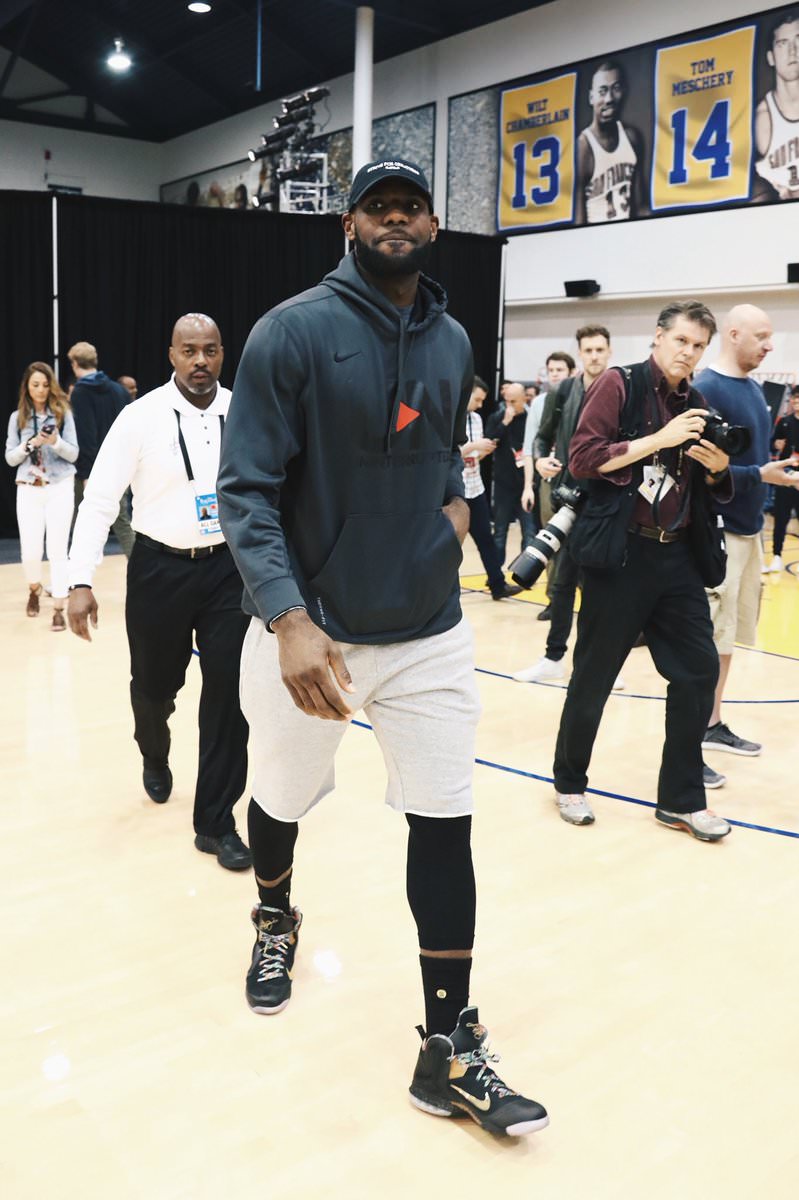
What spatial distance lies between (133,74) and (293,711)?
18.8m

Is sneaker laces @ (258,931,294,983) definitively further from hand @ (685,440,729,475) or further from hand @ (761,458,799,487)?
hand @ (761,458,799,487)

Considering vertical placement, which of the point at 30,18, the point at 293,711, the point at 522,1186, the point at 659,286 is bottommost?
the point at 522,1186

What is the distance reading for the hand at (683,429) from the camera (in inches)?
125

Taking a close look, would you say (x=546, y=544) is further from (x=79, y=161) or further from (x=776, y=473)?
(x=79, y=161)

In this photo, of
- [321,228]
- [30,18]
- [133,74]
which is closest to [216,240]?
[321,228]

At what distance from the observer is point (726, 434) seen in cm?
320

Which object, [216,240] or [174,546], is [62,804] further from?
[216,240]

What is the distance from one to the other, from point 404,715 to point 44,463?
525 cm

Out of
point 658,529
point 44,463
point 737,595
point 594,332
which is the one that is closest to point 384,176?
point 658,529

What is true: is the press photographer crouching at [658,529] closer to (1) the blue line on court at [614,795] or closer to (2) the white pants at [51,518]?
(1) the blue line on court at [614,795]

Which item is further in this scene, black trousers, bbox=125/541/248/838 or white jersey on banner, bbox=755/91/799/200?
white jersey on banner, bbox=755/91/799/200

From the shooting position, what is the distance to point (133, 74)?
717 inches

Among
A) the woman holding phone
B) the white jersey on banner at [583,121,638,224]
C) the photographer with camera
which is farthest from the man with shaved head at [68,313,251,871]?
the white jersey on banner at [583,121,638,224]

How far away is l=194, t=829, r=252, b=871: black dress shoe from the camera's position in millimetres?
3221
